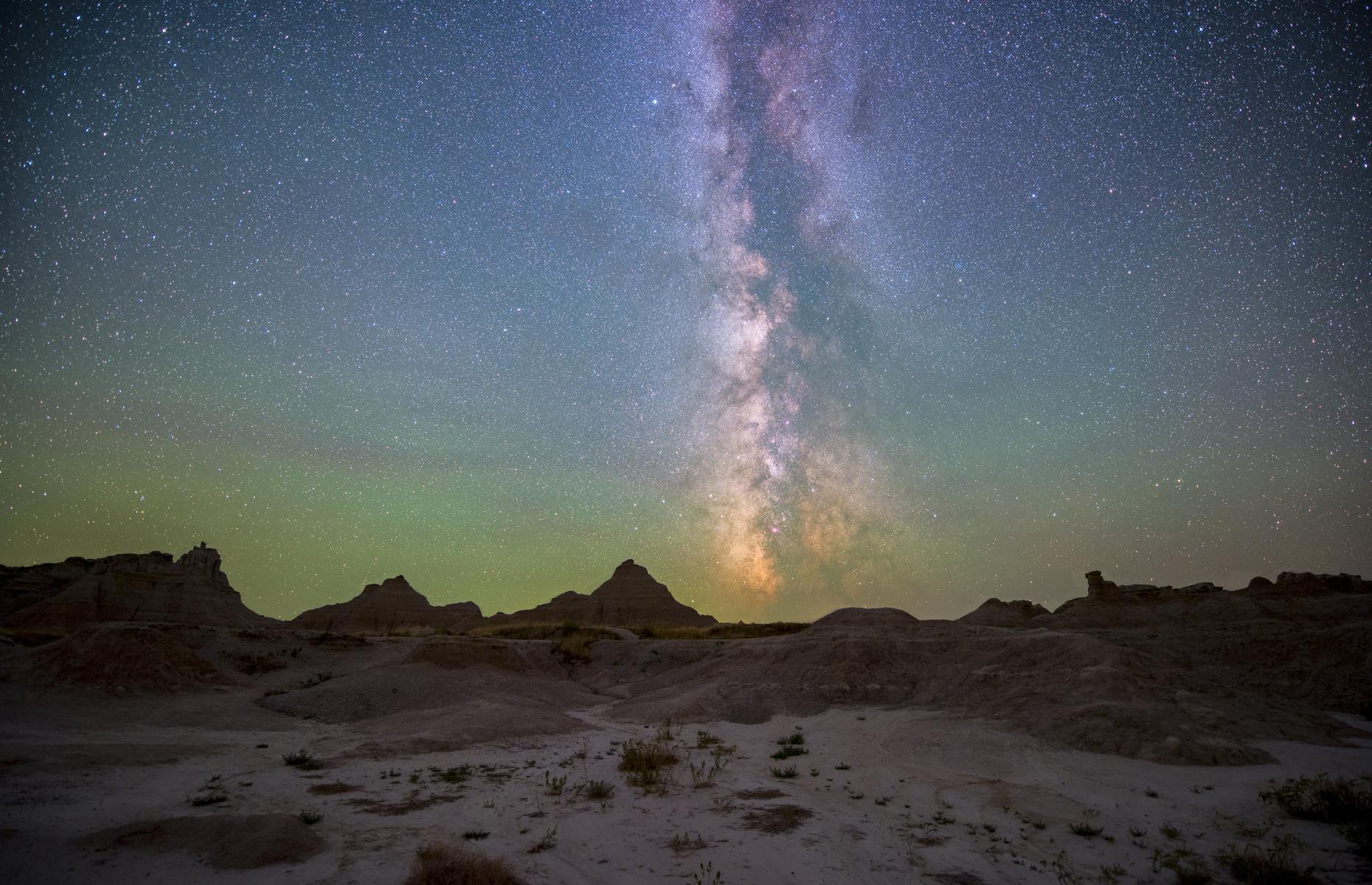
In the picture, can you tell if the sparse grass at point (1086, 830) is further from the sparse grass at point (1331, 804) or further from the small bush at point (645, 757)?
the small bush at point (645, 757)

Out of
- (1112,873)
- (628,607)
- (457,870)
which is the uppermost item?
(628,607)

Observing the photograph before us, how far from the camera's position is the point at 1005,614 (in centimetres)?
5372

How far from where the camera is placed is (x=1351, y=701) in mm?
21562

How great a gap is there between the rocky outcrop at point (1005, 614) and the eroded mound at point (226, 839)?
5073 cm

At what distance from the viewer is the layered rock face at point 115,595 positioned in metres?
48.1

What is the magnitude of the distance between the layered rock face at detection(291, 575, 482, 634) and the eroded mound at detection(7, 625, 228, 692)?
2096 inches

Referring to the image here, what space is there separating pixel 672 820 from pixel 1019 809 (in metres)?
5.66

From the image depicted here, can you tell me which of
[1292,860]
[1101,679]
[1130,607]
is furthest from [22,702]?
[1130,607]

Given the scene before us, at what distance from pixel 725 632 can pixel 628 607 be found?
115ft

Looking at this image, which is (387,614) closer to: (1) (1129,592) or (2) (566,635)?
(2) (566,635)

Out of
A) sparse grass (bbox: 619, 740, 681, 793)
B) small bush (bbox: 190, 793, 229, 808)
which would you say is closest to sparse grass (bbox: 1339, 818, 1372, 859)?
sparse grass (bbox: 619, 740, 681, 793)

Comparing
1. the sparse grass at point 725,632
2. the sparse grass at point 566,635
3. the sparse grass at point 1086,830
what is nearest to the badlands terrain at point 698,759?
the sparse grass at point 1086,830

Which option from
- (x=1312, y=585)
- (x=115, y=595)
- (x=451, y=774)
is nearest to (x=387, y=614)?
(x=115, y=595)

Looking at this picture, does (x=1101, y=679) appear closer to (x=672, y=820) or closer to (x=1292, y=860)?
(x=1292, y=860)
